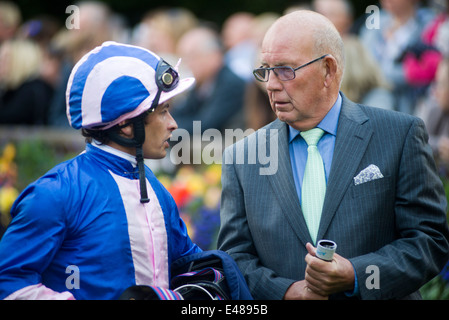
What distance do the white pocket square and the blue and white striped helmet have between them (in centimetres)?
99

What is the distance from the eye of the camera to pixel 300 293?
10.4 ft

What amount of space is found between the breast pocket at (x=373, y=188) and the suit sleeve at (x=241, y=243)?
0.54 m

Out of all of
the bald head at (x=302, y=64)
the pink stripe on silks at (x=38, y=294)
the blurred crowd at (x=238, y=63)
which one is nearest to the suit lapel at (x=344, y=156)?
the bald head at (x=302, y=64)

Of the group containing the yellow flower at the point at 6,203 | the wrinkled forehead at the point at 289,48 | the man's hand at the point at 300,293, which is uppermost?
the wrinkled forehead at the point at 289,48

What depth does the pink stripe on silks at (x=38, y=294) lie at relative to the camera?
8.94 feet

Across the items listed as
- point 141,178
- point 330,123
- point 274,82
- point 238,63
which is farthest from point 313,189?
point 238,63

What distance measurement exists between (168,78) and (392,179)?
1.17 metres

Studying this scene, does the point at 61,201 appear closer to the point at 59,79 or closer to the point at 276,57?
the point at 276,57

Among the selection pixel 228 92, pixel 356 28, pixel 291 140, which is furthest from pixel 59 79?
pixel 291 140

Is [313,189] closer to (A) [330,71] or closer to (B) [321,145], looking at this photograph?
(B) [321,145]

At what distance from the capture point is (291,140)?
347 cm

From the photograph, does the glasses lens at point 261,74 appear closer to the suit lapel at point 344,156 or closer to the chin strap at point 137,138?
the suit lapel at point 344,156

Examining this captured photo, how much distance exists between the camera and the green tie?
10.8 ft

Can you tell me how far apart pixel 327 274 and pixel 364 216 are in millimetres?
364
